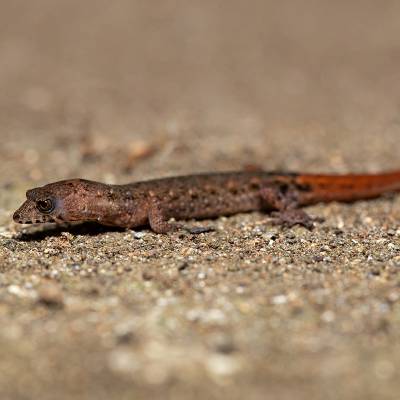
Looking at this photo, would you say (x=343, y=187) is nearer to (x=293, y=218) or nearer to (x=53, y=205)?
(x=293, y=218)

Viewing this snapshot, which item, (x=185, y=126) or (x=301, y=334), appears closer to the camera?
(x=301, y=334)

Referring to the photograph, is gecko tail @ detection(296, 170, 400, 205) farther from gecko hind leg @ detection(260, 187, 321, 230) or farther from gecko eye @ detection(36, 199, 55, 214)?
gecko eye @ detection(36, 199, 55, 214)

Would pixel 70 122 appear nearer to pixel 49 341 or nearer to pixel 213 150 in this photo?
pixel 213 150

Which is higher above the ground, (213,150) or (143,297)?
(213,150)

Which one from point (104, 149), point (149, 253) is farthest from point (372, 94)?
point (149, 253)

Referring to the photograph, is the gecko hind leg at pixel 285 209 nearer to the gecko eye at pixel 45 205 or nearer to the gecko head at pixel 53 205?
the gecko head at pixel 53 205

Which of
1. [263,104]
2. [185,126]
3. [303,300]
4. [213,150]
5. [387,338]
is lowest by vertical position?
[387,338]
